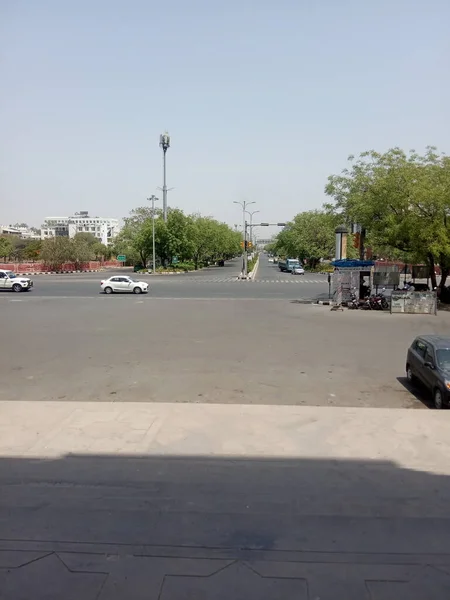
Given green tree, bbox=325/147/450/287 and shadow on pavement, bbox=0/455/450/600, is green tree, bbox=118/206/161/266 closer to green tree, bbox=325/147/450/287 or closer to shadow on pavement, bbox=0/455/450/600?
green tree, bbox=325/147/450/287

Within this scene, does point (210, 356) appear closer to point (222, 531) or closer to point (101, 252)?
point (222, 531)

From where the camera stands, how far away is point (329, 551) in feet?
14.8

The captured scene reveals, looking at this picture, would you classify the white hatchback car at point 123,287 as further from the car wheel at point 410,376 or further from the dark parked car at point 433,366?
the dark parked car at point 433,366

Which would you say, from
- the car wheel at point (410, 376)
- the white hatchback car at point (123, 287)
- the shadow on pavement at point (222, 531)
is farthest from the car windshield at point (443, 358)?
the white hatchback car at point (123, 287)

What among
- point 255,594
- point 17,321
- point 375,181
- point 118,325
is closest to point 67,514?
point 255,594

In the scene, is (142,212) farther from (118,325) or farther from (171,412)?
(171,412)

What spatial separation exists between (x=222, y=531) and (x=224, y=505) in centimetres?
71

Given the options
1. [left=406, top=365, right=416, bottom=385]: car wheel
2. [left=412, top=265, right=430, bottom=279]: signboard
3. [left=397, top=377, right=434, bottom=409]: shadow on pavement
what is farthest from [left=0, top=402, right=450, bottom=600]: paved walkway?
[left=412, top=265, right=430, bottom=279]: signboard

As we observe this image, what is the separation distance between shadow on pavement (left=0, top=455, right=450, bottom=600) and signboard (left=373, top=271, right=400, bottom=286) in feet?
84.5

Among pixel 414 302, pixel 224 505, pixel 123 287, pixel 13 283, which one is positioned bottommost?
pixel 224 505

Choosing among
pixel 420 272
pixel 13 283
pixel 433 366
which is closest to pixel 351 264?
pixel 420 272

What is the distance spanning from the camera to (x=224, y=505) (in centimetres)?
563

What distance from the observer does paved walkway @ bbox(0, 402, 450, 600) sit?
13.1 feet

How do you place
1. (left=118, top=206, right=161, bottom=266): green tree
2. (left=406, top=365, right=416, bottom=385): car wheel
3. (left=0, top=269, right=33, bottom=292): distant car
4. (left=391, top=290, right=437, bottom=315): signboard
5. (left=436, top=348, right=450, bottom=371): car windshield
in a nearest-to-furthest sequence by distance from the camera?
(left=436, top=348, right=450, bottom=371): car windshield < (left=406, top=365, right=416, bottom=385): car wheel < (left=391, top=290, right=437, bottom=315): signboard < (left=0, top=269, right=33, bottom=292): distant car < (left=118, top=206, right=161, bottom=266): green tree
